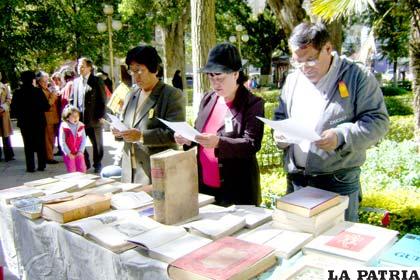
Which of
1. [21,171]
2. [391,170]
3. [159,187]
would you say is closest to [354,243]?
[159,187]

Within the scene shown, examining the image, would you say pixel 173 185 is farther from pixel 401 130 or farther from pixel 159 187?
pixel 401 130

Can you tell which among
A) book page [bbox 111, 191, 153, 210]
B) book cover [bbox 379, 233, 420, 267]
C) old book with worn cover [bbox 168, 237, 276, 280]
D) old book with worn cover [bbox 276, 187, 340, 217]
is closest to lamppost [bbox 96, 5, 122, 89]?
book page [bbox 111, 191, 153, 210]

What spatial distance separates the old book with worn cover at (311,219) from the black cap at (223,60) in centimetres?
88

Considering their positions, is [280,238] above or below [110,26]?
below

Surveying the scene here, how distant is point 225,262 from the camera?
56.2 inches

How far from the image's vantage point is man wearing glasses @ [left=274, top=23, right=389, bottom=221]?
2012 millimetres

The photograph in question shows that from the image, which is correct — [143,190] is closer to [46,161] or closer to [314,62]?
[314,62]

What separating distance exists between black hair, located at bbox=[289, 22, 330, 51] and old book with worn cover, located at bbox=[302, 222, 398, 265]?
86 cm

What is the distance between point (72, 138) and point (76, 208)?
3908 mm

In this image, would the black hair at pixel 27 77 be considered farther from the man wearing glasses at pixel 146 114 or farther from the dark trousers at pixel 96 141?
the man wearing glasses at pixel 146 114

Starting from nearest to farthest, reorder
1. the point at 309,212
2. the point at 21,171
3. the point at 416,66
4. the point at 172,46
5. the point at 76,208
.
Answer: the point at 309,212
the point at 76,208
the point at 416,66
the point at 21,171
the point at 172,46

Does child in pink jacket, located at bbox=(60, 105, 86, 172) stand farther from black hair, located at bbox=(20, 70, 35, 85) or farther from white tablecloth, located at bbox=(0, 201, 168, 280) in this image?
white tablecloth, located at bbox=(0, 201, 168, 280)

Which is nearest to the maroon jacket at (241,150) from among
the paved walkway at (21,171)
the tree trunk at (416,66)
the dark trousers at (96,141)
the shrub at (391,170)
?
the shrub at (391,170)

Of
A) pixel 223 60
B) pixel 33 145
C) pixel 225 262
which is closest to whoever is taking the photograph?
pixel 225 262
